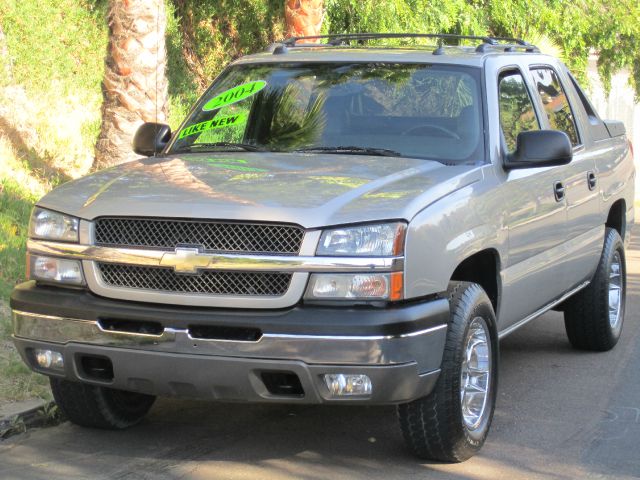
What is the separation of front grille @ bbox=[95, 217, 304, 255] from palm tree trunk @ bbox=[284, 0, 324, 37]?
28.7 feet

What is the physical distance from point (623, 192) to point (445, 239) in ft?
11.8

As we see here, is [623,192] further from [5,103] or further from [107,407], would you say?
[5,103]

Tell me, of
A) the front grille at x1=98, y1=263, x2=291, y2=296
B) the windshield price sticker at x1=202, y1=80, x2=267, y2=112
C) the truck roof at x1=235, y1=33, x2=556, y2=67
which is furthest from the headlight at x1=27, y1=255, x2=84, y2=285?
the truck roof at x1=235, y1=33, x2=556, y2=67

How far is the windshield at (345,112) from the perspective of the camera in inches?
236

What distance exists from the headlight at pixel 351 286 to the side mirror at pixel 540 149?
1486mm

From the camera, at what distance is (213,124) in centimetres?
657

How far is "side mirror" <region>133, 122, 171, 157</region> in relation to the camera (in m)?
6.59

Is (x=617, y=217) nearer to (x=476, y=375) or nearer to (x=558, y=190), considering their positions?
(x=558, y=190)

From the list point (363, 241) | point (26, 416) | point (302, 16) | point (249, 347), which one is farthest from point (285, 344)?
point (302, 16)

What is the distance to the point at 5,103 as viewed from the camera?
12773mm

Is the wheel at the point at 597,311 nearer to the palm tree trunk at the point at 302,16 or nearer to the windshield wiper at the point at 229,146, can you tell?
the windshield wiper at the point at 229,146

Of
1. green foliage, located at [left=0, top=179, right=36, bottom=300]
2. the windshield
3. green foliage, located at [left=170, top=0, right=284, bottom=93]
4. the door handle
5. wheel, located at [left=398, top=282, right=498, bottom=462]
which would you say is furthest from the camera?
green foliage, located at [left=170, top=0, right=284, bottom=93]

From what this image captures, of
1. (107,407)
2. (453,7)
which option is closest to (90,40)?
(453,7)

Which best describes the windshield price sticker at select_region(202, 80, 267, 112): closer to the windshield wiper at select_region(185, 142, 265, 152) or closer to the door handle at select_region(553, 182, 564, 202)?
the windshield wiper at select_region(185, 142, 265, 152)
